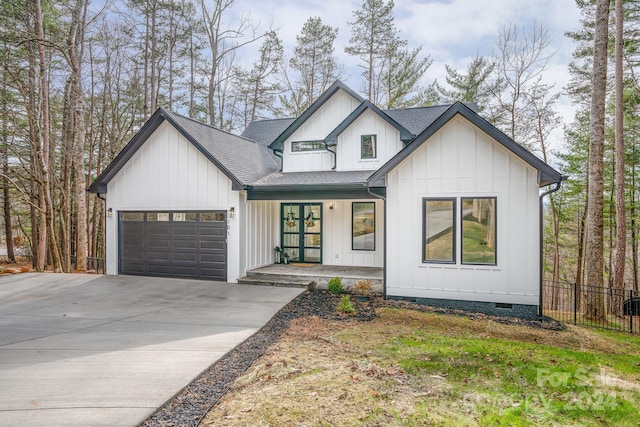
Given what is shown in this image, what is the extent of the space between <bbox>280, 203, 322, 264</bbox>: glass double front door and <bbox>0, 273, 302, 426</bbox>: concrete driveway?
2.83 metres

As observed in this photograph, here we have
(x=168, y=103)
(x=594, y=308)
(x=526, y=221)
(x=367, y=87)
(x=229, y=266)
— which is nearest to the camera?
(x=526, y=221)

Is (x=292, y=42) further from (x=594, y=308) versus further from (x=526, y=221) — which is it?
(x=594, y=308)

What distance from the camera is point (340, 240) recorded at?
1156cm

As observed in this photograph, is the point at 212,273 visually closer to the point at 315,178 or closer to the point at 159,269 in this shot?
the point at 159,269

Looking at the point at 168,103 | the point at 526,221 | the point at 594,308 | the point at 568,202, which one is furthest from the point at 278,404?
the point at 168,103

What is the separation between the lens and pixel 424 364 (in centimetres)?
459

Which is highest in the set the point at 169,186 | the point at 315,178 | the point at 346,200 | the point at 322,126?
the point at 322,126

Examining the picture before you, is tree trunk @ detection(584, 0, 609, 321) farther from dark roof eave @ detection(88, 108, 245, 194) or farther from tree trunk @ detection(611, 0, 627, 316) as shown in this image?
dark roof eave @ detection(88, 108, 245, 194)

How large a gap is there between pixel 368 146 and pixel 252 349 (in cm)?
772

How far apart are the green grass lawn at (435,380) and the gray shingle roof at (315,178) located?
4.71 meters

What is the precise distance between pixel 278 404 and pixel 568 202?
16419 mm

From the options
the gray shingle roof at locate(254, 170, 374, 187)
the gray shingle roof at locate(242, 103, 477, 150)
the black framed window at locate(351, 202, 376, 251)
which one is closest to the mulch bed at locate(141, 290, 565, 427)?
the black framed window at locate(351, 202, 376, 251)

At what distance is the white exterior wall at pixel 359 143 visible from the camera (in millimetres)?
10875

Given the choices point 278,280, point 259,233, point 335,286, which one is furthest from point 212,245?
point 335,286
